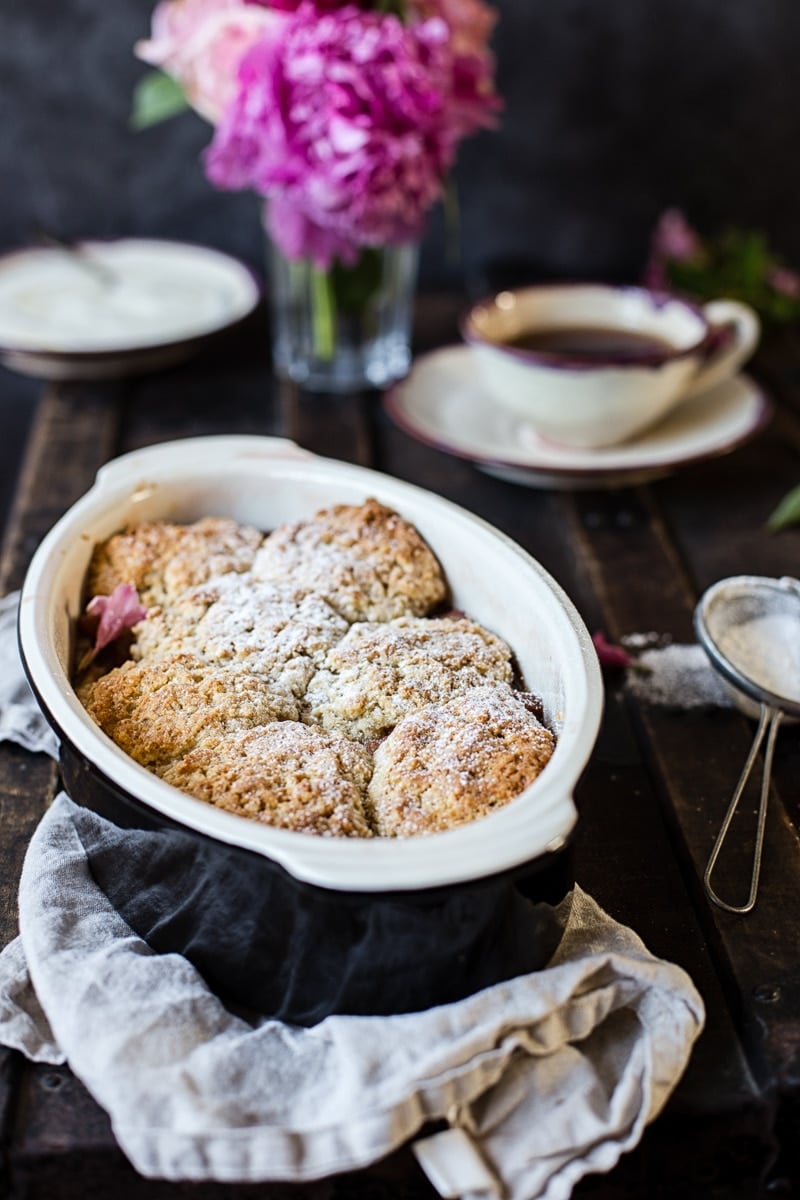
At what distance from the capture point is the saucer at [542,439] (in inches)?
48.6

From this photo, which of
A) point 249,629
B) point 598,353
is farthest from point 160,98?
point 249,629

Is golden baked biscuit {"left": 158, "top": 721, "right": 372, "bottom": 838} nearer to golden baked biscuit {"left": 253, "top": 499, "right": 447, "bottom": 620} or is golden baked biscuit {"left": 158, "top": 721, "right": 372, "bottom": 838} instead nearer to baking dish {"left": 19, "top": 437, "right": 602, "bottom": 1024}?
baking dish {"left": 19, "top": 437, "right": 602, "bottom": 1024}

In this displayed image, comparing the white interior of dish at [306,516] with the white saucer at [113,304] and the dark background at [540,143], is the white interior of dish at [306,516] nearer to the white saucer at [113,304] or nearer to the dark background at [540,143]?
the white saucer at [113,304]

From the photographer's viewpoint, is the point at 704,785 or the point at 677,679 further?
the point at 677,679

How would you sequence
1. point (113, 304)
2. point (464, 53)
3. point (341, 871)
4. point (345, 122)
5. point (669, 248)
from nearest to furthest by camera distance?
point (341, 871), point (345, 122), point (464, 53), point (113, 304), point (669, 248)

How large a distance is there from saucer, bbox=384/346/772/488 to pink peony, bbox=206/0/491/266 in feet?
0.63

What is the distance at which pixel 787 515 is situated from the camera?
3.93ft

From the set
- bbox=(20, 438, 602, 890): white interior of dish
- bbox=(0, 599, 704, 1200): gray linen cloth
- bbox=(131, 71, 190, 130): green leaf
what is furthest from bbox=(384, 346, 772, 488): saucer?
bbox=(0, 599, 704, 1200): gray linen cloth

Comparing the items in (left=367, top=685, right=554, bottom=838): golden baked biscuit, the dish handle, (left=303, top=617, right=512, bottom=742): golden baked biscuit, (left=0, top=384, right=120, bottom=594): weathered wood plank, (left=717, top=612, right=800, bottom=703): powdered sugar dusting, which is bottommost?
(left=0, top=384, right=120, bottom=594): weathered wood plank

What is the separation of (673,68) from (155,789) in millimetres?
1511

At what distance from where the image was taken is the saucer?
48.6 inches

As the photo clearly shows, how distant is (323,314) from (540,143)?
602 millimetres

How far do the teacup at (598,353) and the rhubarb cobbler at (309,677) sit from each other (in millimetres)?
380

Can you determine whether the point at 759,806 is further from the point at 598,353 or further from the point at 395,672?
the point at 598,353
